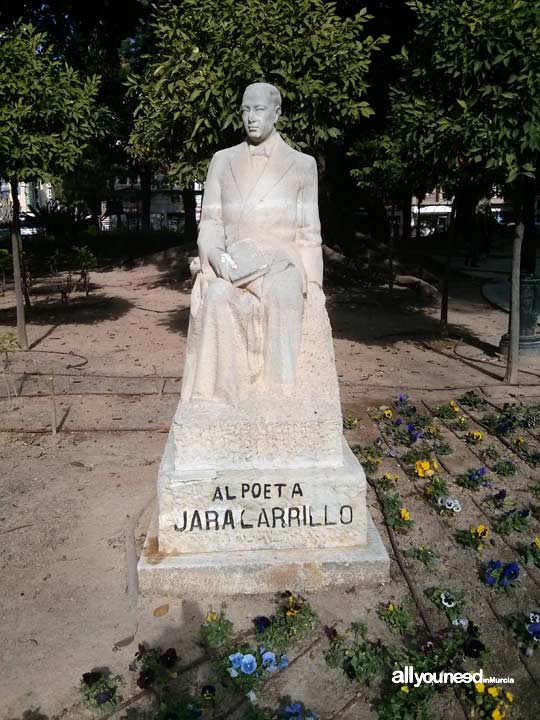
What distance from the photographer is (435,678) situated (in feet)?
8.89

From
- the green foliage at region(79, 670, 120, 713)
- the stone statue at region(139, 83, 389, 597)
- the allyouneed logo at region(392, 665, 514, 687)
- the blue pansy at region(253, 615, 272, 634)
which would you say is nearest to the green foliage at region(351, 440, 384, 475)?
the stone statue at region(139, 83, 389, 597)

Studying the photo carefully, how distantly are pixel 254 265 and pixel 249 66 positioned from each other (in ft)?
13.0

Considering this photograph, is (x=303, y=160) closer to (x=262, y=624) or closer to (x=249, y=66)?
(x=262, y=624)

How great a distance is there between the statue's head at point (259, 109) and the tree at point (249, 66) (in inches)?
118

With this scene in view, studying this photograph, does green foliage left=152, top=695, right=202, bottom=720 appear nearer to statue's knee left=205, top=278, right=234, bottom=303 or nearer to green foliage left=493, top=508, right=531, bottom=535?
statue's knee left=205, top=278, right=234, bottom=303

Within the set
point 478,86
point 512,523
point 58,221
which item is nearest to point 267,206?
point 512,523

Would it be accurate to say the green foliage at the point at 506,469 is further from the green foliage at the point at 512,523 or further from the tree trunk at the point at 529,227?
the tree trunk at the point at 529,227

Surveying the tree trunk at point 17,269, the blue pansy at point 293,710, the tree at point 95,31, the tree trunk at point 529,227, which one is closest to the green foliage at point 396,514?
the blue pansy at point 293,710

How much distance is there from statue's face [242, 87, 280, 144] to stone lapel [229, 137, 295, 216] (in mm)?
117

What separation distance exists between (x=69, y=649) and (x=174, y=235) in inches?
875

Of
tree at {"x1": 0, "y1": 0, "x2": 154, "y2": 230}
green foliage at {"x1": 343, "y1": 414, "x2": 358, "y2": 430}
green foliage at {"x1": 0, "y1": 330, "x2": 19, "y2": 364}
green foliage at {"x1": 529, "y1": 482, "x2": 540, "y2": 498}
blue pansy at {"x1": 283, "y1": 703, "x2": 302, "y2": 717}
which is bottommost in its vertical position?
green foliage at {"x1": 529, "y1": 482, "x2": 540, "y2": 498}

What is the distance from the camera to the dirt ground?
9.51 ft

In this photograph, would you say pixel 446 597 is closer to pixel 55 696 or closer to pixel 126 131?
pixel 55 696

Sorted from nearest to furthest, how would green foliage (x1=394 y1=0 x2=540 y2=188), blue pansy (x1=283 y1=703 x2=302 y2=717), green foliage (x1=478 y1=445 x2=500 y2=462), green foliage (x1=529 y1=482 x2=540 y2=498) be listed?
blue pansy (x1=283 y1=703 x2=302 y2=717), green foliage (x1=529 y1=482 x2=540 y2=498), green foliage (x1=478 y1=445 x2=500 y2=462), green foliage (x1=394 y1=0 x2=540 y2=188)
